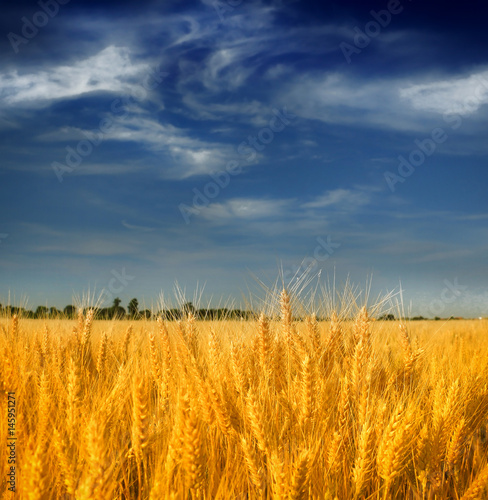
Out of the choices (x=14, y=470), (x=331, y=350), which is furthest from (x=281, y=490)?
(x=331, y=350)

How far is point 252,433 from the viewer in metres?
2.39

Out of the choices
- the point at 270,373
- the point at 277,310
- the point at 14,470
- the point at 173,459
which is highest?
the point at 277,310

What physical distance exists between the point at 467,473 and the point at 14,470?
245 cm

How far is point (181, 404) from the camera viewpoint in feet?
5.87

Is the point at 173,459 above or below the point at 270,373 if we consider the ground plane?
below

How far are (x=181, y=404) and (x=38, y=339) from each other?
3501 millimetres

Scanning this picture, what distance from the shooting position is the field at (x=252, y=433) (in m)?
1.77

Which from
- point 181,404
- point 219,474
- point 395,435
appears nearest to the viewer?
point 181,404

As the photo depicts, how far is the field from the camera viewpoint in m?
1.77

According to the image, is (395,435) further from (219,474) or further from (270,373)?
(270,373)

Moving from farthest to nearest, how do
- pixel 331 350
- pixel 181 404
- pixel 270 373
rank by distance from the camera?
pixel 331 350 < pixel 270 373 < pixel 181 404

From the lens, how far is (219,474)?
2.28m

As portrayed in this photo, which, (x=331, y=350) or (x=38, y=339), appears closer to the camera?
(x=331, y=350)

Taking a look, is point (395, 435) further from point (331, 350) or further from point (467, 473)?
point (331, 350)
